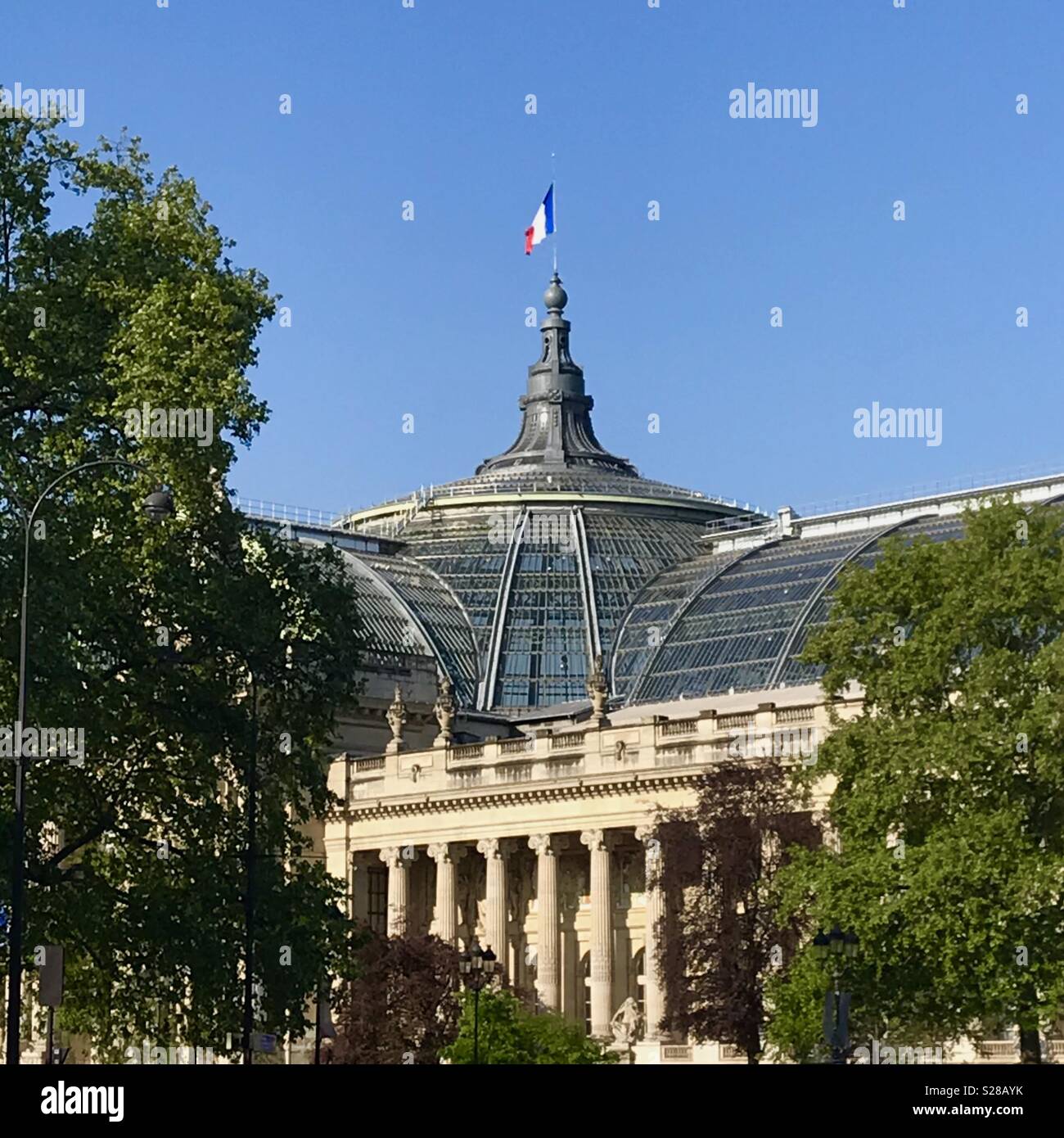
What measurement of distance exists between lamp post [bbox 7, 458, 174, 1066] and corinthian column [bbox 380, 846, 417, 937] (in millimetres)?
64758

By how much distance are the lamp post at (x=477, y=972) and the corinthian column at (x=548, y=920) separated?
1363 centimetres

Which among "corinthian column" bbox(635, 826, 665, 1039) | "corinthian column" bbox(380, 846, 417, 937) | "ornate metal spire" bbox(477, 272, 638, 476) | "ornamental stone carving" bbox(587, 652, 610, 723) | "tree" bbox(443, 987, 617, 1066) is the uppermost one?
"ornate metal spire" bbox(477, 272, 638, 476)

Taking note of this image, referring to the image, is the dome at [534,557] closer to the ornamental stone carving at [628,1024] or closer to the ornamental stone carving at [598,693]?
the ornamental stone carving at [598,693]

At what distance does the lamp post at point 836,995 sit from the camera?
53188 mm

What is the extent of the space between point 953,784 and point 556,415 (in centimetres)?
9258

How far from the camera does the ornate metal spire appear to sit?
153m

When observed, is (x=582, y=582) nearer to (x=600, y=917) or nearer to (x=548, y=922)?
(x=548, y=922)

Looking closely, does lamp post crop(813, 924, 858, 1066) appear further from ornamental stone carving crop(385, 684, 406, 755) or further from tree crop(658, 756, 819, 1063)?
ornamental stone carving crop(385, 684, 406, 755)

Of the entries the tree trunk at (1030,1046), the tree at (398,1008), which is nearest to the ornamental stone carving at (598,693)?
the tree at (398,1008)

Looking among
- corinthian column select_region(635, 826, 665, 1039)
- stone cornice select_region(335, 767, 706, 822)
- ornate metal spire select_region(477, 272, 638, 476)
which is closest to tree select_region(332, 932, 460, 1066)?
corinthian column select_region(635, 826, 665, 1039)

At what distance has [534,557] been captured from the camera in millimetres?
140625

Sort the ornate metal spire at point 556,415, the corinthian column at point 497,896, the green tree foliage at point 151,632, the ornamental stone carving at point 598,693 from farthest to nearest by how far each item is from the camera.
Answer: the ornate metal spire at point 556,415 → the corinthian column at point 497,896 → the ornamental stone carving at point 598,693 → the green tree foliage at point 151,632

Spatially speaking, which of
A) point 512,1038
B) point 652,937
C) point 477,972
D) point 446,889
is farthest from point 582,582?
point 477,972
